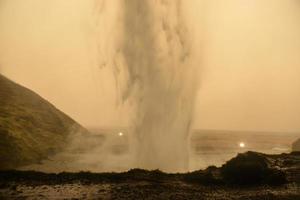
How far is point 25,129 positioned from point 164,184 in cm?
4134

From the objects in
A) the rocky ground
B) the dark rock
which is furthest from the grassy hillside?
the dark rock

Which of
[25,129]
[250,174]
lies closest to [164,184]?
[250,174]

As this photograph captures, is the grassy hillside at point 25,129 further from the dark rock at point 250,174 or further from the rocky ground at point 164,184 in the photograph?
the dark rock at point 250,174

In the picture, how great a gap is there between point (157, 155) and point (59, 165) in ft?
50.9

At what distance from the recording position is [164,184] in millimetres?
28391

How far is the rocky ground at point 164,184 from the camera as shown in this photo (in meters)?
25.0

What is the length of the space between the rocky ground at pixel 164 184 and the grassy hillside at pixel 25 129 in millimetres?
15449

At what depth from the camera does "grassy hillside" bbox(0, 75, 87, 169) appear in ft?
159

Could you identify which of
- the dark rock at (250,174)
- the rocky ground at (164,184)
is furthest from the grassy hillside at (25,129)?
the dark rock at (250,174)

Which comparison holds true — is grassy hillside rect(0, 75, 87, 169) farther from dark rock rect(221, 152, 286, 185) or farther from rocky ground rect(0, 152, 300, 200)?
dark rock rect(221, 152, 286, 185)

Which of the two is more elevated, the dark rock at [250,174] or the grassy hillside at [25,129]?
the grassy hillside at [25,129]

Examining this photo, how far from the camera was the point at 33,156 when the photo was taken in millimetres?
51969

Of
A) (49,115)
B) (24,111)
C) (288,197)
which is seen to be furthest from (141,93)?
(49,115)

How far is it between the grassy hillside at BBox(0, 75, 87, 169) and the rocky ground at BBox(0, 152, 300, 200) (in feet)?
50.7
